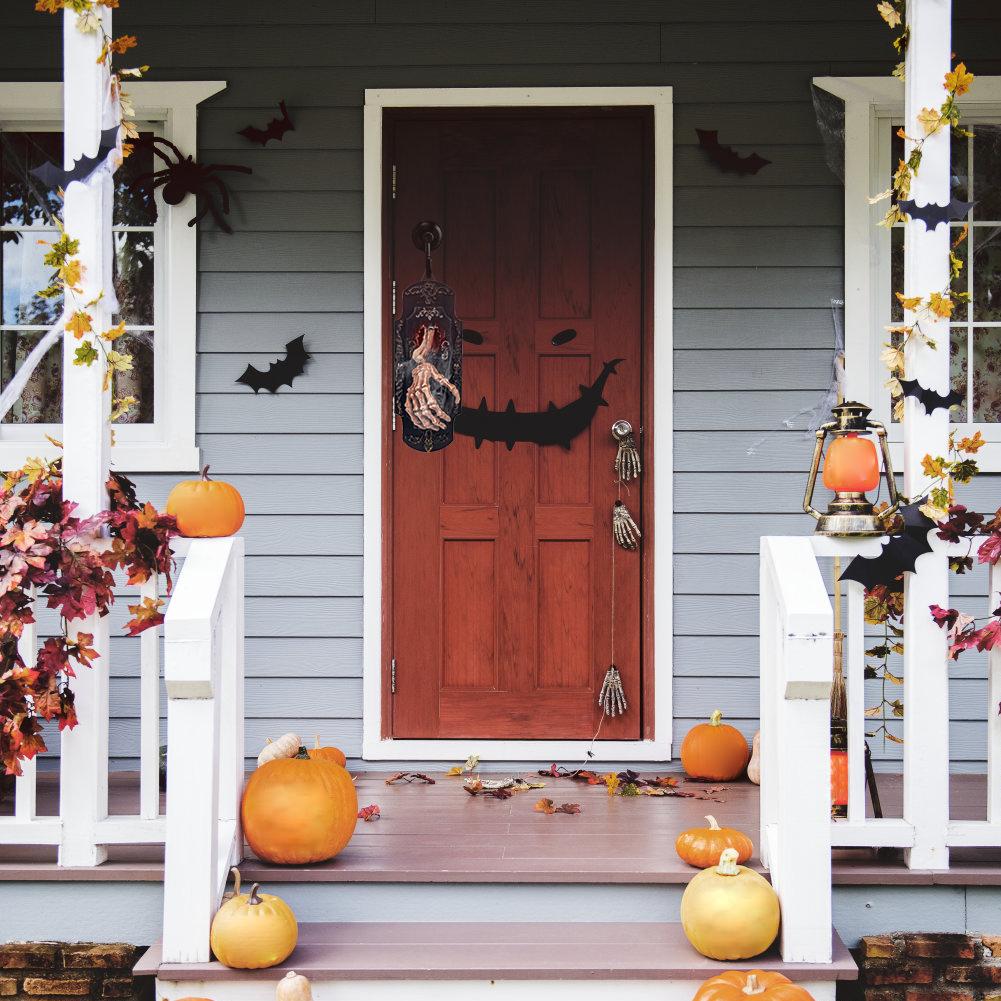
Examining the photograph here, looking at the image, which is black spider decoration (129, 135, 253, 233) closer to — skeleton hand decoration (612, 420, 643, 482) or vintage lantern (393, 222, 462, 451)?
vintage lantern (393, 222, 462, 451)

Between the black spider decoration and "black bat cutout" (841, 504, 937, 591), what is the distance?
2.54 m

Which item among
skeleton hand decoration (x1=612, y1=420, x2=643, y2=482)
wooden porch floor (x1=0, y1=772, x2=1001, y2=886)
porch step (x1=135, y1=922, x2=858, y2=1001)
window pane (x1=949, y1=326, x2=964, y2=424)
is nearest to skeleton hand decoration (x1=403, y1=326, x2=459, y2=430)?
skeleton hand decoration (x1=612, y1=420, x2=643, y2=482)

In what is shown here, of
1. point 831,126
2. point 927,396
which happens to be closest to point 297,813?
point 927,396

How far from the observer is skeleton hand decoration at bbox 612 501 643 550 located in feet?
13.5

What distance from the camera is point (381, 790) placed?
3.83 m

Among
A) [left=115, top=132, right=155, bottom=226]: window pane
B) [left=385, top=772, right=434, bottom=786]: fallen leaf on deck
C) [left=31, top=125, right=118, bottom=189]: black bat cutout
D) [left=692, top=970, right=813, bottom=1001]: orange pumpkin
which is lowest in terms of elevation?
[left=692, top=970, right=813, bottom=1001]: orange pumpkin

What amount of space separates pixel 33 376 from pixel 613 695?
2.42 meters

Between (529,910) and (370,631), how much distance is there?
57.6 inches

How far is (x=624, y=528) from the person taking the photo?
4125 mm

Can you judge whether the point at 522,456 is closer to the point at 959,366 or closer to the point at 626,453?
the point at 626,453

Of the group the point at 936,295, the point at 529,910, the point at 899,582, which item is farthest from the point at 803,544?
the point at 529,910

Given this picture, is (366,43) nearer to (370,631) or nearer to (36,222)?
(36,222)

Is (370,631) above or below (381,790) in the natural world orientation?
above

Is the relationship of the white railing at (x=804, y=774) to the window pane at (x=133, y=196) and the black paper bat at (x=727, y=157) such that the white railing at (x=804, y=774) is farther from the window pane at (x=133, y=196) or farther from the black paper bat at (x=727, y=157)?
the window pane at (x=133, y=196)
